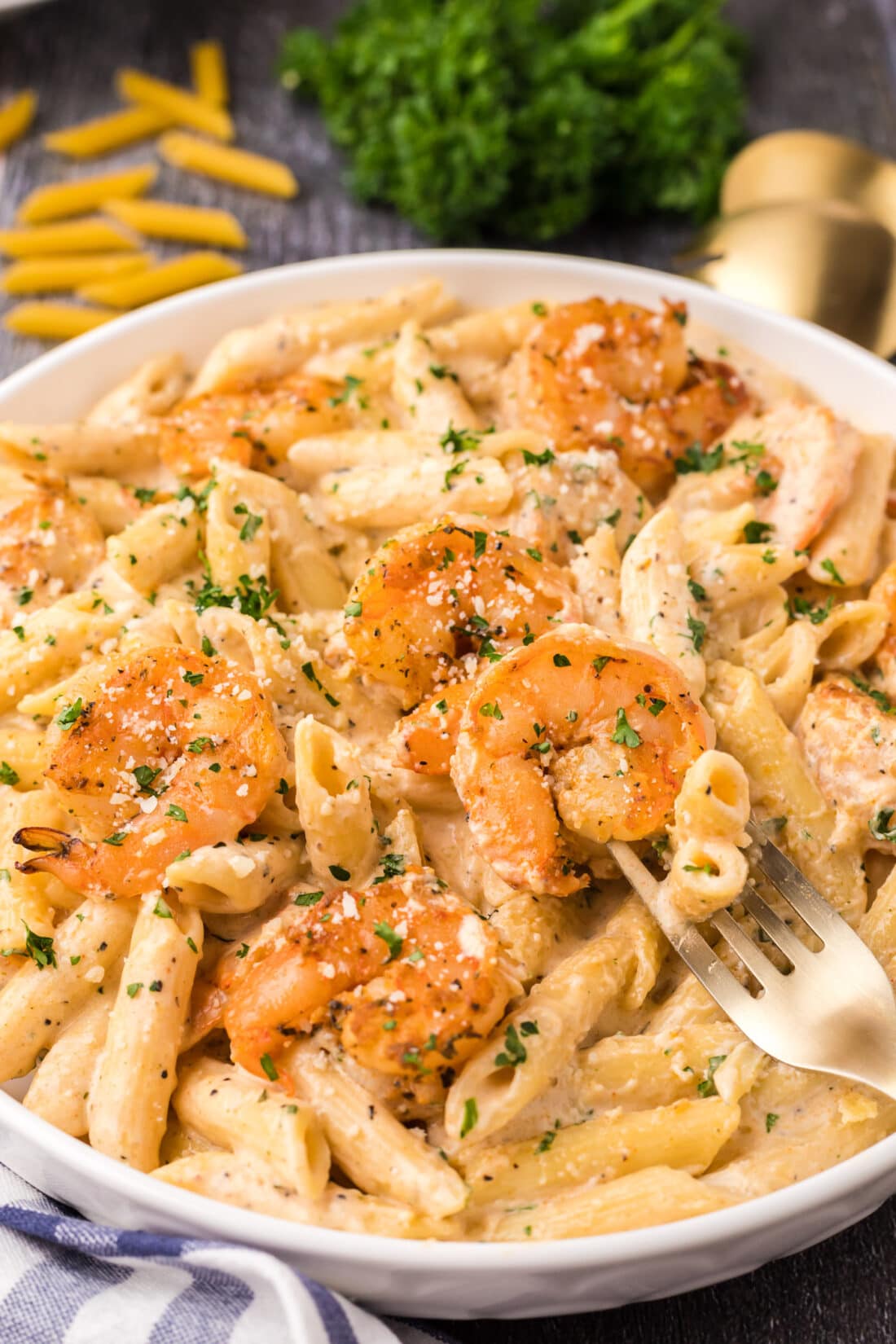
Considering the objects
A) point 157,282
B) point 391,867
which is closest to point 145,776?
point 391,867

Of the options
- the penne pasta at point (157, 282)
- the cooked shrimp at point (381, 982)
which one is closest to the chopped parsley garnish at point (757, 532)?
the cooked shrimp at point (381, 982)

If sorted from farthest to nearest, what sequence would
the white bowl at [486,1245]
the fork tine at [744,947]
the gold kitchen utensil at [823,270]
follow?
1. the gold kitchen utensil at [823,270]
2. the fork tine at [744,947]
3. the white bowl at [486,1245]

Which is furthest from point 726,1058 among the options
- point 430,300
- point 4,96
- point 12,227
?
point 4,96

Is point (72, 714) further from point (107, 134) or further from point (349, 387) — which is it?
point (107, 134)

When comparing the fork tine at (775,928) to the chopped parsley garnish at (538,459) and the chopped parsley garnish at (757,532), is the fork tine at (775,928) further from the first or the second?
the chopped parsley garnish at (538,459)

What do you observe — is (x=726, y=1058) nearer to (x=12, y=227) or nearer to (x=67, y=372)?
(x=67, y=372)

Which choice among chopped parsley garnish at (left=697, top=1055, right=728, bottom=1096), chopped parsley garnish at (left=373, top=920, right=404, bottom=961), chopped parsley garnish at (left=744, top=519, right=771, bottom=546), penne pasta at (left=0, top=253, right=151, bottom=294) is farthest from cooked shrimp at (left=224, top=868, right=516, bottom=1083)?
penne pasta at (left=0, top=253, right=151, bottom=294)
